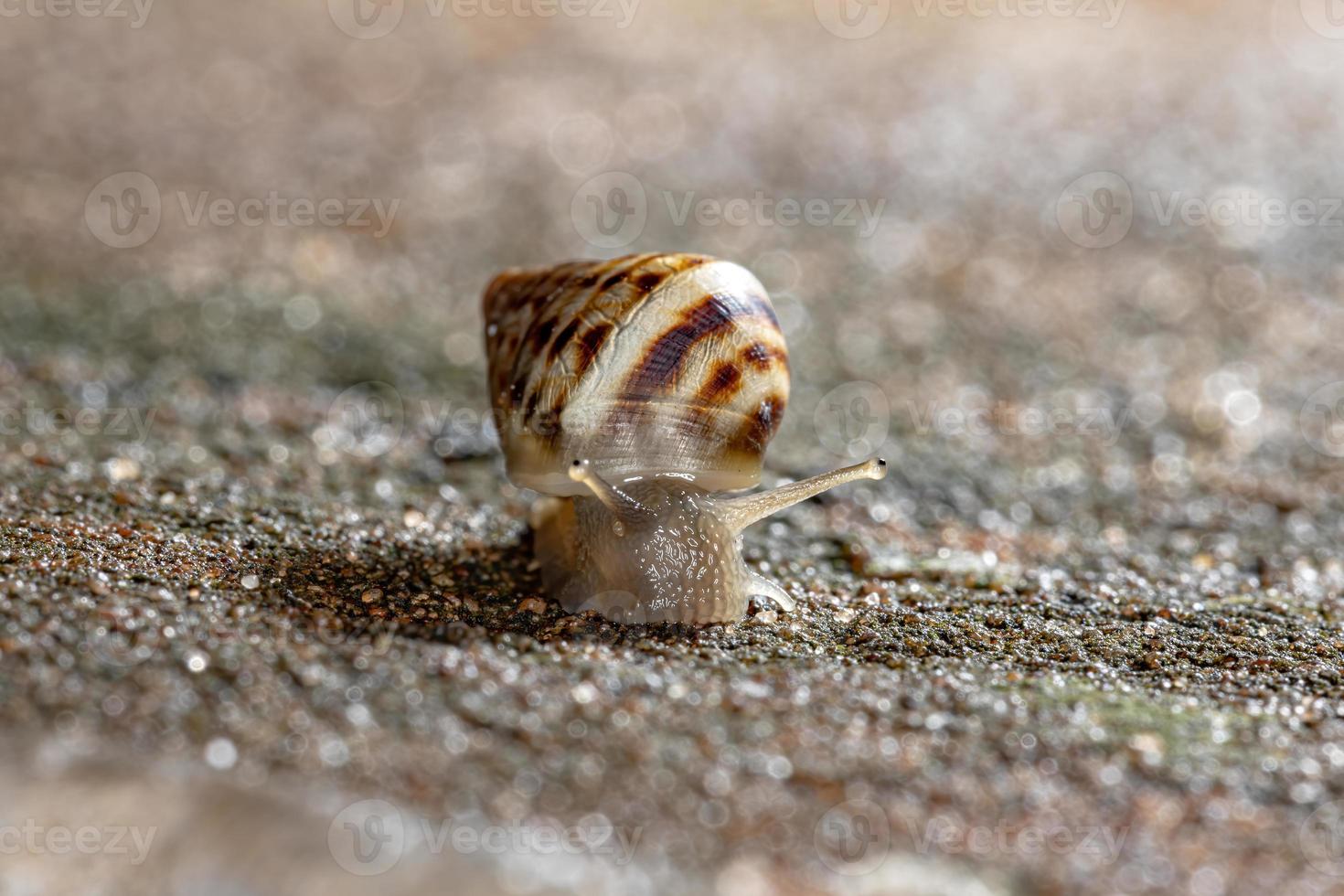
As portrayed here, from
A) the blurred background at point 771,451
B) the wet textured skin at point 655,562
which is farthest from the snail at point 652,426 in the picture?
the blurred background at point 771,451

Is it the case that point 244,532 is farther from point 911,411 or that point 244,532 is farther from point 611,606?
point 911,411

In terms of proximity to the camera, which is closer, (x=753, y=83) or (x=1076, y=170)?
(x=1076, y=170)

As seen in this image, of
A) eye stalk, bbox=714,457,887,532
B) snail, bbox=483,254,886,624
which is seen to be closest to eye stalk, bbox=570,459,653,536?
snail, bbox=483,254,886,624

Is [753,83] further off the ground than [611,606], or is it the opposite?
[753,83]

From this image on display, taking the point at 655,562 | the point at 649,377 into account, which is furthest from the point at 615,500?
the point at 649,377

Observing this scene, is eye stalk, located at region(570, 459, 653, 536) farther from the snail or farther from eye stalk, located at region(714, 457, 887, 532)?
eye stalk, located at region(714, 457, 887, 532)

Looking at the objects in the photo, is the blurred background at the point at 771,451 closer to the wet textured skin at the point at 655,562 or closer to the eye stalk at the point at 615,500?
the wet textured skin at the point at 655,562

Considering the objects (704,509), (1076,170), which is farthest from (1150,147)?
(704,509)

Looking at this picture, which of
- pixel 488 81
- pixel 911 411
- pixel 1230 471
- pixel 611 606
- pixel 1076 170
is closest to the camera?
pixel 611 606
